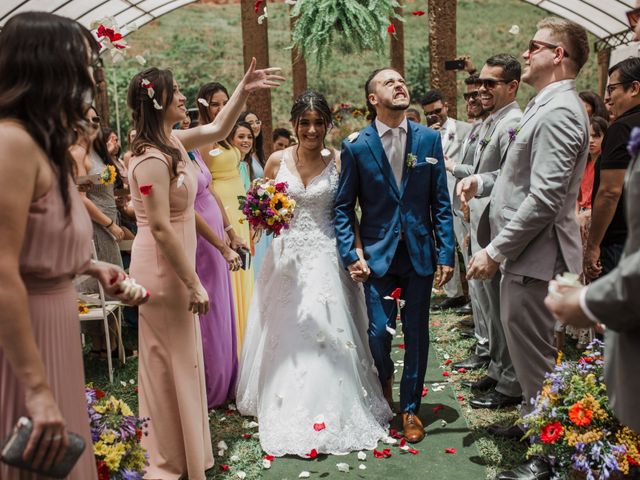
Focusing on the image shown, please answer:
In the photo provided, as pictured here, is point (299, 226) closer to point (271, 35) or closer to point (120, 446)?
point (120, 446)

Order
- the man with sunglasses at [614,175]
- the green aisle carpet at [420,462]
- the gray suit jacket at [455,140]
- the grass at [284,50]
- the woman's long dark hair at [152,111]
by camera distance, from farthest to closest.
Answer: the grass at [284,50] → the gray suit jacket at [455,140] → the man with sunglasses at [614,175] → the green aisle carpet at [420,462] → the woman's long dark hair at [152,111]

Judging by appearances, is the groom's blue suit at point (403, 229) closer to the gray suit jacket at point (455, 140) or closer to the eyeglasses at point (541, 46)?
the eyeglasses at point (541, 46)

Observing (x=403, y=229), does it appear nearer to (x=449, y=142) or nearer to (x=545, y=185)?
(x=545, y=185)

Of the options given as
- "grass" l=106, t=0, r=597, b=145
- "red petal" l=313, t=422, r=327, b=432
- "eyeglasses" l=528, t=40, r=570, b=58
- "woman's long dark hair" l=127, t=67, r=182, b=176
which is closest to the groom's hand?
"red petal" l=313, t=422, r=327, b=432

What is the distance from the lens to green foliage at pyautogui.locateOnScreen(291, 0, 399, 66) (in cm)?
590

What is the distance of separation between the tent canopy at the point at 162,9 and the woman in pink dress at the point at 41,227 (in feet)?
35.5

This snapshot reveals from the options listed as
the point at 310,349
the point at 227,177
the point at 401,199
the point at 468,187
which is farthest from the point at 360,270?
the point at 227,177

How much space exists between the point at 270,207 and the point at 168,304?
1.19m

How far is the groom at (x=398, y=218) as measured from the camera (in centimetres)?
422

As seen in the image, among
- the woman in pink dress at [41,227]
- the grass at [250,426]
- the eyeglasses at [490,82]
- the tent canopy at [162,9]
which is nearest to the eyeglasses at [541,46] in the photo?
the eyeglasses at [490,82]

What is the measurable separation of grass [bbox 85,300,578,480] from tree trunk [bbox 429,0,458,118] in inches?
171

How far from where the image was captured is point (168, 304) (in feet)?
11.7

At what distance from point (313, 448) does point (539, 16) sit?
4120cm

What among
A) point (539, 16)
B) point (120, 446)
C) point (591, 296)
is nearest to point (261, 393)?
point (120, 446)
